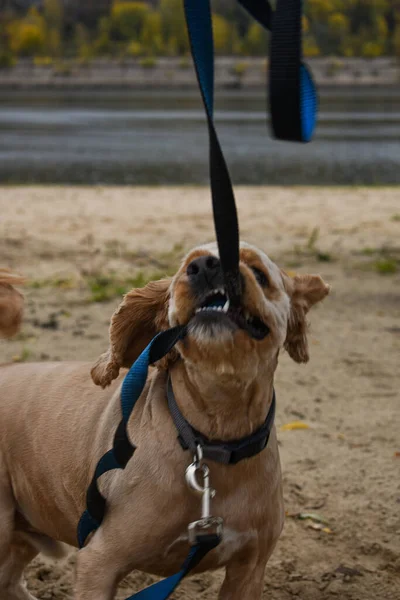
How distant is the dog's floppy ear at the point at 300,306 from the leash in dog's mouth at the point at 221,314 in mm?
420

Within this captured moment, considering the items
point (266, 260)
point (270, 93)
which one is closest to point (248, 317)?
point (266, 260)

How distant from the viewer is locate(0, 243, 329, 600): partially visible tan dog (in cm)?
269

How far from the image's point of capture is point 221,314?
2611mm

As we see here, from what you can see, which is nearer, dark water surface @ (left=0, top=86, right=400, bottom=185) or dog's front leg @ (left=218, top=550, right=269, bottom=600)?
dog's front leg @ (left=218, top=550, right=269, bottom=600)

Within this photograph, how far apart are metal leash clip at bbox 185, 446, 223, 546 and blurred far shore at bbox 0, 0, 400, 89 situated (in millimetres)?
117515

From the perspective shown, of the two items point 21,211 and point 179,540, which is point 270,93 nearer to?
point 179,540

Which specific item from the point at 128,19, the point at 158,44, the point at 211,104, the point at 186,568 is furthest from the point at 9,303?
the point at 128,19

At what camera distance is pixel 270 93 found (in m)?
2.25

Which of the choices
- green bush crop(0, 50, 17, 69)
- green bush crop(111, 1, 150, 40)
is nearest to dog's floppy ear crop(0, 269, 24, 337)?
green bush crop(0, 50, 17, 69)

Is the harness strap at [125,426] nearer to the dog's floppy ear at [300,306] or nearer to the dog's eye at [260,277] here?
the dog's eye at [260,277]

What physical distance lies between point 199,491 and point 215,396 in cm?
28

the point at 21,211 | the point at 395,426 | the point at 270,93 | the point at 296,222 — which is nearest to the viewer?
the point at 270,93

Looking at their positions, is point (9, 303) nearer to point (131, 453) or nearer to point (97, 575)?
point (131, 453)

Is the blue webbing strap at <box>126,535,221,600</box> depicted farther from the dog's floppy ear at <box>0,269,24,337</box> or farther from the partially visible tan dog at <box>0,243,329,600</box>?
the dog's floppy ear at <box>0,269,24,337</box>
